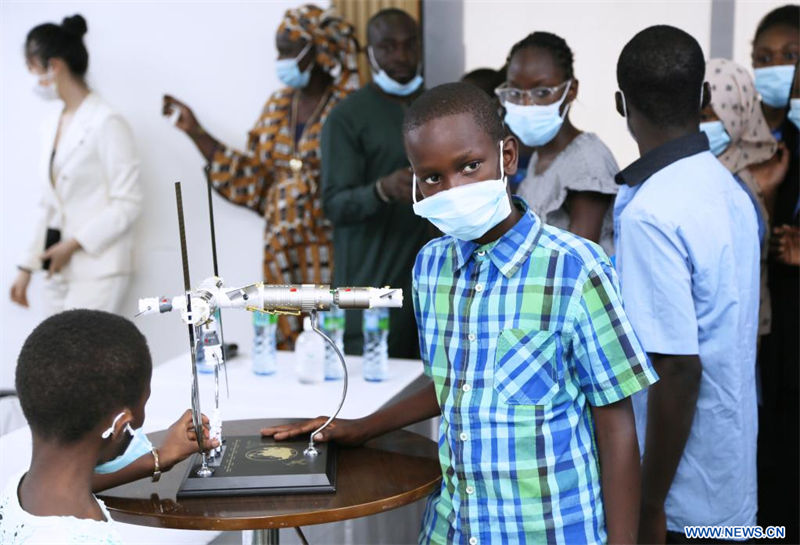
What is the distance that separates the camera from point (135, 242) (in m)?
4.51

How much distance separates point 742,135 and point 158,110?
297 centimetres

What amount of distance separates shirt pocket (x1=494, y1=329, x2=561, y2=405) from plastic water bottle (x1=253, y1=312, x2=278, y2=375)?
1.32m

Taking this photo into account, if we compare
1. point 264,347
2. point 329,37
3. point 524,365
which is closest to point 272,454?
point 524,365

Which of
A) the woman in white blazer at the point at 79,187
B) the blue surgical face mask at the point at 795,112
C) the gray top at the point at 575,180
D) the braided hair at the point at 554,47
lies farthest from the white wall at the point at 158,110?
the blue surgical face mask at the point at 795,112

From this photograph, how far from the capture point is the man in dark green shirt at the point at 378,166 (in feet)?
10.1

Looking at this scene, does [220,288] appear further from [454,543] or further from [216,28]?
[216,28]

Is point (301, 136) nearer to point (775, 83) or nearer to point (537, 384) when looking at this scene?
point (775, 83)

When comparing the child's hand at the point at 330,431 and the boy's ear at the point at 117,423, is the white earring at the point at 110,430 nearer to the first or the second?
the boy's ear at the point at 117,423

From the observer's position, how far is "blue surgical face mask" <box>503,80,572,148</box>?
241 centimetres

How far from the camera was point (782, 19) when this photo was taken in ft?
9.62

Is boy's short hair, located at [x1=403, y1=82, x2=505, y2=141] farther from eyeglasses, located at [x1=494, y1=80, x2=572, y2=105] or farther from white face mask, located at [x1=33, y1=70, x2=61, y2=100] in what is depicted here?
white face mask, located at [x1=33, y1=70, x2=61, y2=100]

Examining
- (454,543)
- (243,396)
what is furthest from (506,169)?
(243,396)

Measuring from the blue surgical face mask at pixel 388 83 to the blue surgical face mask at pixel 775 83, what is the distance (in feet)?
4.18

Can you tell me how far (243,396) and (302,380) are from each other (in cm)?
22
